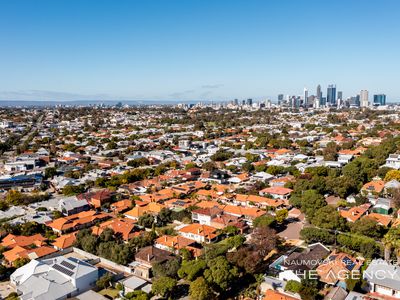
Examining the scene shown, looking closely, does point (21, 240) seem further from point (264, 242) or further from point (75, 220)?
point (264, 242)

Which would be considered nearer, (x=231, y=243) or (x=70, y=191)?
(x=231, y=243)

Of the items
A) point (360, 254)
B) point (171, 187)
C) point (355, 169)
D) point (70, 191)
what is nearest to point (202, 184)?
point (171, 187)

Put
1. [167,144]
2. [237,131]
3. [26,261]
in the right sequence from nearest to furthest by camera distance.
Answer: [26,261]
[167,144]
[237,131]

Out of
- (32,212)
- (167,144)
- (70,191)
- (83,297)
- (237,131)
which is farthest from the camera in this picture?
(237,131)

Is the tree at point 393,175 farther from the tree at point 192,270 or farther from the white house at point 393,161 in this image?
the tree at point 192,270

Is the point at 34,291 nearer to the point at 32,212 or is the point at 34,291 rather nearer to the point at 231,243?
the point at 231,243

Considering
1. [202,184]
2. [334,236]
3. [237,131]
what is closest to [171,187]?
[202,184]

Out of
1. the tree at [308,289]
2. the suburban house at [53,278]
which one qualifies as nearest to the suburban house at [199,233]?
the suburban house at [53,278]

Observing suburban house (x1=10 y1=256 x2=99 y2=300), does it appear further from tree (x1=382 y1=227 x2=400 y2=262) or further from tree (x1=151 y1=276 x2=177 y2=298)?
tree (x1=382 y1=227 x2=400 y2=262)
